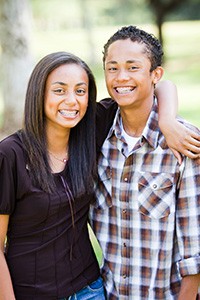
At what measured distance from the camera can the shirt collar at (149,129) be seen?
9.77ft

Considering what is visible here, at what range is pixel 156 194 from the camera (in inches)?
116

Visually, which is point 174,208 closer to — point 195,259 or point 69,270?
point 195,259

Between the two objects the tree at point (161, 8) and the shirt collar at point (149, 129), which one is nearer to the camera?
the shirt collar at point (149, 129)

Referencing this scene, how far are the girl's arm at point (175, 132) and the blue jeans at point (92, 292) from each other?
0.71 meters

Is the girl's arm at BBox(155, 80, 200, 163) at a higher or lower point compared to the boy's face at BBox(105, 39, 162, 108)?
lower

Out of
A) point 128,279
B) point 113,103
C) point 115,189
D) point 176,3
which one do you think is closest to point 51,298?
point 128,279

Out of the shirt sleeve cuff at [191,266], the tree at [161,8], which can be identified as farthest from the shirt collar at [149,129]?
→ the tree at [161,8]

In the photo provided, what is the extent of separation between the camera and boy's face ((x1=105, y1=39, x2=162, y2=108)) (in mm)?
2984

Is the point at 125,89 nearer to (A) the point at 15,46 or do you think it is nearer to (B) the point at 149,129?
(B) the point at 149,129

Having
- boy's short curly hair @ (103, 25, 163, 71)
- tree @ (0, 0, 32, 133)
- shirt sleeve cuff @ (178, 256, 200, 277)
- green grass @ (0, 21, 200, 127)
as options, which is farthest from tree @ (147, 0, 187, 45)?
shirt sleeve cuff @ (178, 256, 200, 277)

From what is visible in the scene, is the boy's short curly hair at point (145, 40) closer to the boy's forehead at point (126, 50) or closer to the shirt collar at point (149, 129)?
the boy's forehead at point (126, 50)

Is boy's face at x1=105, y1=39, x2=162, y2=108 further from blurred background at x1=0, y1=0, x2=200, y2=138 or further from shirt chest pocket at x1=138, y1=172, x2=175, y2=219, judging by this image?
blurred background at x1=0, y1=0, x2=200, y2=138

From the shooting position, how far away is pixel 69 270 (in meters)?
2.91

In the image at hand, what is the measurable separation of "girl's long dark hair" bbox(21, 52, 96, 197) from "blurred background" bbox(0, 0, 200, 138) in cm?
718
